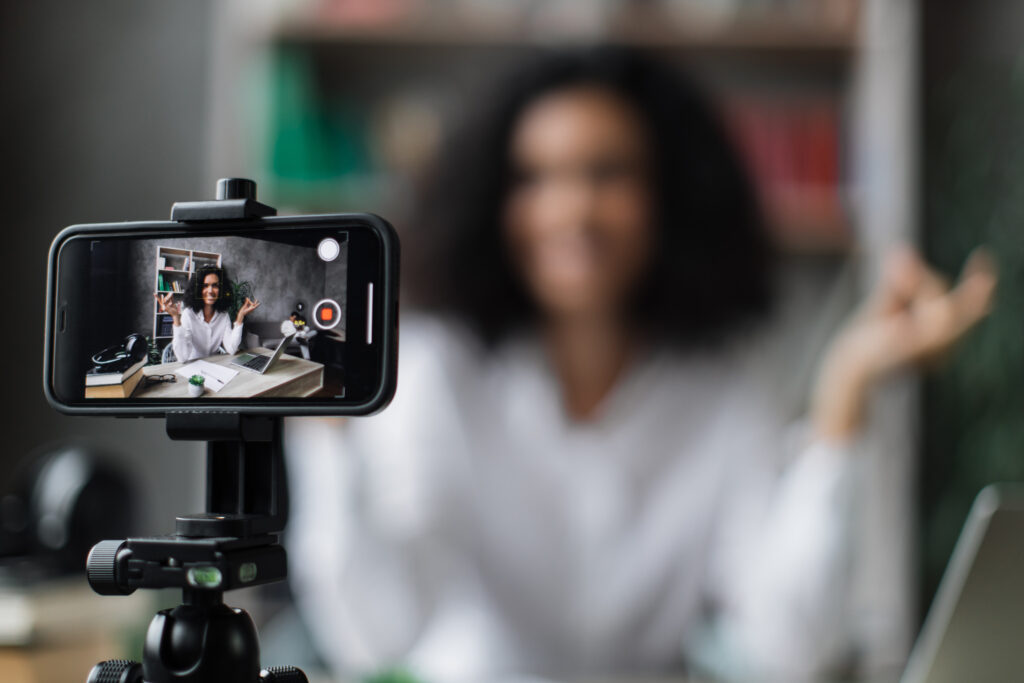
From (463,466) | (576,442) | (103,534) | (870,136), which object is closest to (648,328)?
(576,442)

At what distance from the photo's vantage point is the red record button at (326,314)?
520 millimetres

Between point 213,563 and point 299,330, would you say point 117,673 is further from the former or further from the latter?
point 299,330

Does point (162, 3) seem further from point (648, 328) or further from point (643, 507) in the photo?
point (643, 507)

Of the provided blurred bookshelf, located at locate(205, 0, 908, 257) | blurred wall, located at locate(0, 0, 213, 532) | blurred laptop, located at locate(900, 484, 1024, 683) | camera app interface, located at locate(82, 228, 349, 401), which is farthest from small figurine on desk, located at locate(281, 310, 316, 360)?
blurred wall, located at locate(0, 0, 213, 532)

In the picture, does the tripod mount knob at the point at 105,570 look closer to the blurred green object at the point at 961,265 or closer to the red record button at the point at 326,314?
the red record button at the point at 326,314

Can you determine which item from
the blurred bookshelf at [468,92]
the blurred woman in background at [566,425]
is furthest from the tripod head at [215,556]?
the blurred bookshelf at [468,92]

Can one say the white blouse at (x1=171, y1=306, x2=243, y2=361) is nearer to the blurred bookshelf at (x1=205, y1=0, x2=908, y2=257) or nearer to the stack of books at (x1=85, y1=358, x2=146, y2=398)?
the stack of books at (x1=85, y1=358, x2=146, y2=398)

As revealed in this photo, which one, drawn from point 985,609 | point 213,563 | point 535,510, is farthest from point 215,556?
point 535,510

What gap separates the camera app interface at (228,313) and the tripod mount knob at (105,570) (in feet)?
0.30

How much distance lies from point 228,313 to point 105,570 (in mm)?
157

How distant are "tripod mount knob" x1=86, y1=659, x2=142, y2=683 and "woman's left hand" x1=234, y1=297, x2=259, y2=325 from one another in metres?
0.20

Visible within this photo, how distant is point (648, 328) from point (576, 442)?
325 mm

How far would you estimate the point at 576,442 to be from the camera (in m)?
1.86

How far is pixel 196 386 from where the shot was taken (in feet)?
1.73
